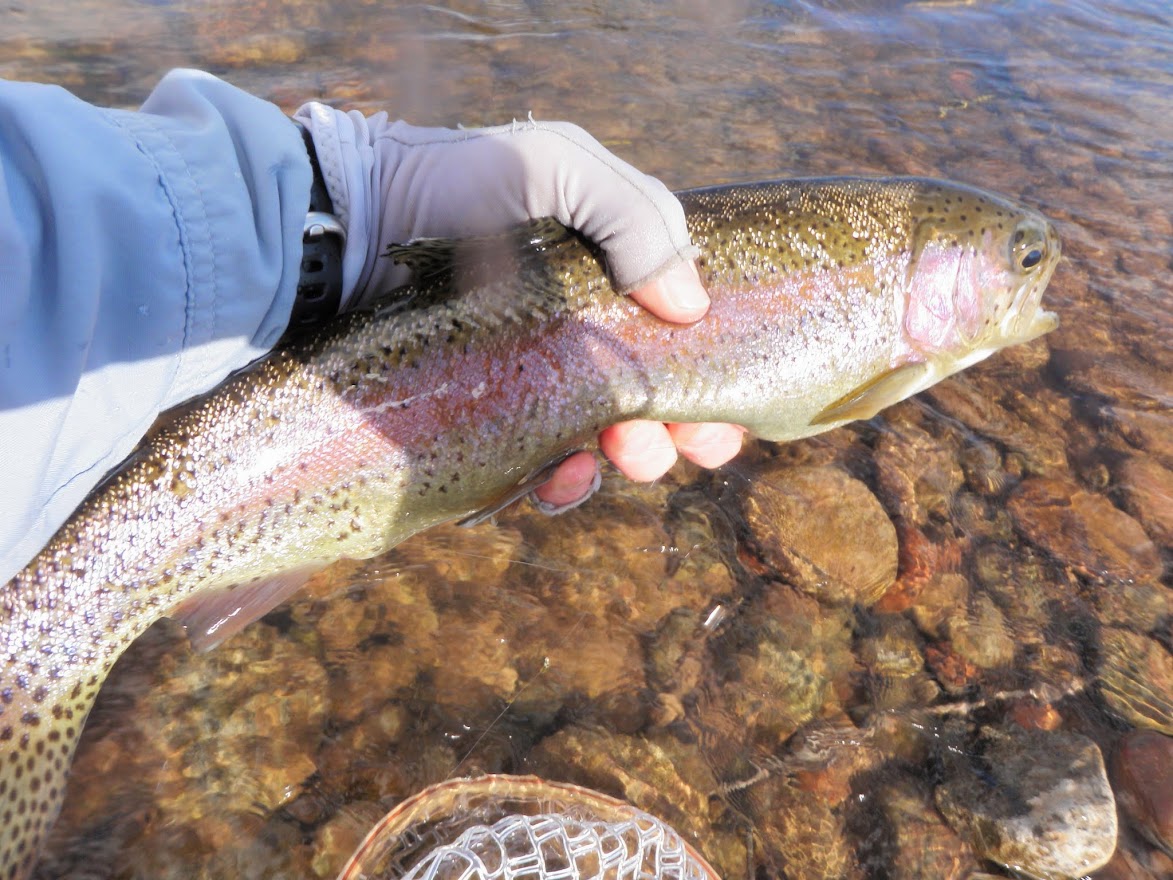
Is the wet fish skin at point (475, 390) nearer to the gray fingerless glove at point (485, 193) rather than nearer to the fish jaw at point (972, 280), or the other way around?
the fish jaw at point (972, 280)

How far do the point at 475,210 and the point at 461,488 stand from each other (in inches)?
40.4

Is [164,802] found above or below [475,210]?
below

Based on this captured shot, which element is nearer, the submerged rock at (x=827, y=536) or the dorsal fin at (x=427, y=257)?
the dorsal fin at (x=427, y=257)

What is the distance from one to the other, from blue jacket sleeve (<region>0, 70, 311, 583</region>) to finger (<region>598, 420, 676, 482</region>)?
126cm

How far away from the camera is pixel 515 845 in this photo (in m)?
2.62

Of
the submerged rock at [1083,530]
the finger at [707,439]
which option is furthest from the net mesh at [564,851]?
the submerged rock at [1083,530]

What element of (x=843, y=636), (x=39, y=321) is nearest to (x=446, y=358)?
(x=39, y=321)

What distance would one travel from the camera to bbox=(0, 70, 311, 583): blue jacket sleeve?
5.63 feet

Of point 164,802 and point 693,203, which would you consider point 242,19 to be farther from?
point 164,802

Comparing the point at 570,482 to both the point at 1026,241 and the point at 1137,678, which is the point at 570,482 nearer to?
the point at 1026,241

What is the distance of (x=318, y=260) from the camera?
8.20 ft

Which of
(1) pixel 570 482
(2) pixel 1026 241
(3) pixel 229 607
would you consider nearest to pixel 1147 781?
(2) pixel 1026 241

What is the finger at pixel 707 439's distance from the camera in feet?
10.2

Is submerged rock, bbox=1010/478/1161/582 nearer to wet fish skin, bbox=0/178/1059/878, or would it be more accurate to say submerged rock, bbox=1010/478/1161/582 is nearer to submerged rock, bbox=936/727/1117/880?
submerged rock, bbox=936/727/1117/880
